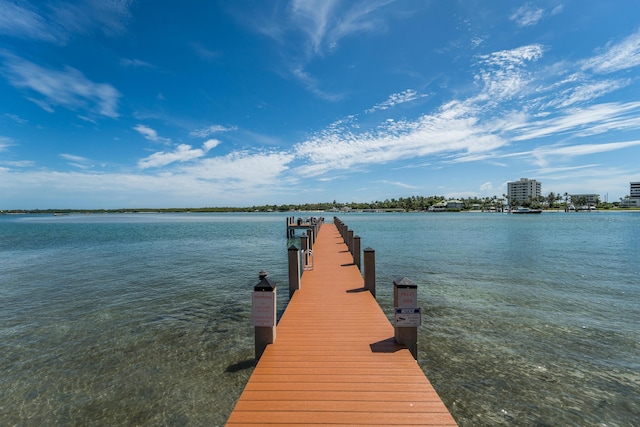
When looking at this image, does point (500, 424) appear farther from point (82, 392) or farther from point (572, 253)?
point (572, 253)

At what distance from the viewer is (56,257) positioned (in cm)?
2577

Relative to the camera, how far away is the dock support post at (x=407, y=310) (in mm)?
5734

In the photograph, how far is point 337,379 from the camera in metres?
4.65

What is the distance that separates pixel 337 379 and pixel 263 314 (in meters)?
1.95

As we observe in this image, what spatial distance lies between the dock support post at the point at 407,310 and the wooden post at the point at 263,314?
239cm

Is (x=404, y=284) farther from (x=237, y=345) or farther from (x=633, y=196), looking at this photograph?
(x=633, y=196)

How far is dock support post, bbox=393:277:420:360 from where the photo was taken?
573cm

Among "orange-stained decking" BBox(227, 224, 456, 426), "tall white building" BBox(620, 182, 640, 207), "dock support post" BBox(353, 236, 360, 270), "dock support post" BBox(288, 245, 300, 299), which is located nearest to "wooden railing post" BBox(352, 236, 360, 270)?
"dock support post" BBox(353, 236, 360, 270)

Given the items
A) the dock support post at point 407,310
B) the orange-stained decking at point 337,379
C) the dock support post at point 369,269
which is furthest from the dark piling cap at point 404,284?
the dock support post at point 369,269

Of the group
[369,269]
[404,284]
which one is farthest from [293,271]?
[404,284]

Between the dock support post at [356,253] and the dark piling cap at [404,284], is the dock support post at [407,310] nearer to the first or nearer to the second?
the dark piling cap at [404,284]

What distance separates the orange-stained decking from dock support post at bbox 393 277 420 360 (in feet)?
0.79

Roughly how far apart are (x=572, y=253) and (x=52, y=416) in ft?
102

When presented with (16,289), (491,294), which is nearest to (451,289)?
(491,294)
